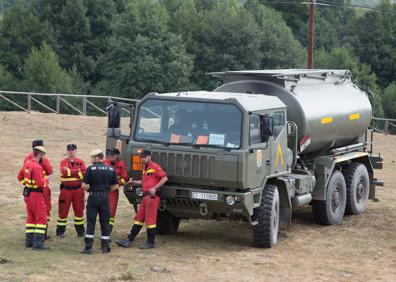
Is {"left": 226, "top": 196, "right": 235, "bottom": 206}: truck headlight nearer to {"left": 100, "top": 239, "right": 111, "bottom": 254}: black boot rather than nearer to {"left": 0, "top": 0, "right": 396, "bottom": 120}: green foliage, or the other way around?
{"left": 100, "top": 239, "right": 111, "bottom": 254}: black boot

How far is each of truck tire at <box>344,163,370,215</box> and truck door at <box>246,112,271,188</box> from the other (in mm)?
4224

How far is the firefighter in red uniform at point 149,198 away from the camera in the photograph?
477 inches

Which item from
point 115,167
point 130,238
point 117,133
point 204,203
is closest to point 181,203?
point 204,203

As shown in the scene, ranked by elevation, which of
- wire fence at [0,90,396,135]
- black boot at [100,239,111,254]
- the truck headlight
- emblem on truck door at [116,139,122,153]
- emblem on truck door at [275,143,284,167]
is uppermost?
wire fence at [0,90,396,135]

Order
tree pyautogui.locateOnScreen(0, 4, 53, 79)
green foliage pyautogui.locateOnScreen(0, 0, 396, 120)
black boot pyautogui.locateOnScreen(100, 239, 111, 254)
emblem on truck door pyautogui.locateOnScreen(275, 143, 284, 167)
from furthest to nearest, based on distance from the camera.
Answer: tree pyautogui.locateOnScreen(0, 4, 53, 79) < green foliage pyautogui.locateOnScreen(0, 0, 396, 120) < emblem on truck door pyautogui.locateOnScreen(275, 143, 284, 167) < black boot pyautogui.locateOnScreen(100, 239, 111, 254)

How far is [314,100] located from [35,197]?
559cm

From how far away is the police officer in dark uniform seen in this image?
11.8 metres

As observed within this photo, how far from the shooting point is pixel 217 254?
1234 centimetres

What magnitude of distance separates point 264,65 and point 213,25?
209 inches

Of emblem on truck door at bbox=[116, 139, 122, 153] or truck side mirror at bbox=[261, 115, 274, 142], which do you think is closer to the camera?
truck side mirror at bbox=[261, 115, 274, 142]

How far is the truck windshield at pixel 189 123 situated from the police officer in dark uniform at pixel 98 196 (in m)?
0.99

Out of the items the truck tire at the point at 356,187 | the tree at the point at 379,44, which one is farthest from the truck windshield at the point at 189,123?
the tree at the point at 379,44

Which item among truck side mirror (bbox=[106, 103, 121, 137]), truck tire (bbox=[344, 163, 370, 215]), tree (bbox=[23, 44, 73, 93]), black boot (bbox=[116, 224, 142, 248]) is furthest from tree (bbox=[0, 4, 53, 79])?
black boot (bbox=[116, 224, 142, 248])

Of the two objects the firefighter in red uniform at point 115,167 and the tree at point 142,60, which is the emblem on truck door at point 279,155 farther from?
the tree at point 142,60
